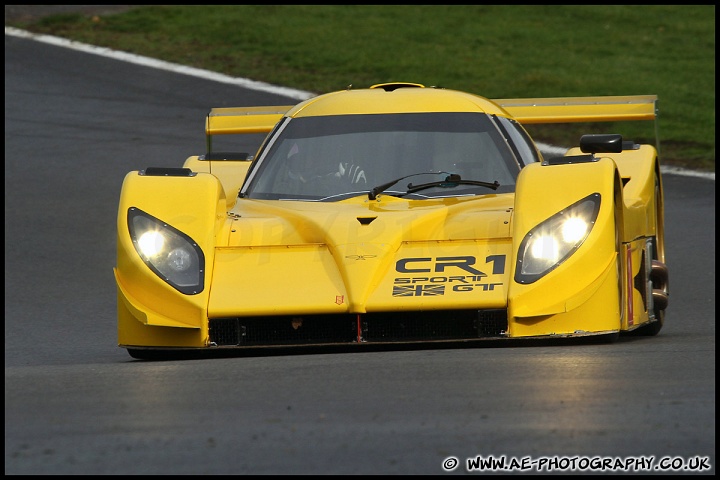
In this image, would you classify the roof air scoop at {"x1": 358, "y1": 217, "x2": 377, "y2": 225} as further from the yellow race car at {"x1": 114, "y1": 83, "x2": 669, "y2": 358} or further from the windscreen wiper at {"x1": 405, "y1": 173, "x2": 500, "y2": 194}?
the windscreen wiper at {"x1": 405, "y1": 173, "x2": 500, "y2": 194}

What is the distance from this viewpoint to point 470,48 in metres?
19.9

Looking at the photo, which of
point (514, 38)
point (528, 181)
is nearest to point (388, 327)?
point (528, 181)

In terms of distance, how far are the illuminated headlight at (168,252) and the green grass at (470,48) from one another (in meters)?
8.77

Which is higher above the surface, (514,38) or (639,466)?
(514,38)

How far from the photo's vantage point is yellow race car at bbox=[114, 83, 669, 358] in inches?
235

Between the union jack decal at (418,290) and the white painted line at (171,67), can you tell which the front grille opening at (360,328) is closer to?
the union jack decal at (418,290)

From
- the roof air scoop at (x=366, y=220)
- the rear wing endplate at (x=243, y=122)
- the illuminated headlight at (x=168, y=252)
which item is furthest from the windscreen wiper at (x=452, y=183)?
the rear wing endplate at (x=243, y=122)

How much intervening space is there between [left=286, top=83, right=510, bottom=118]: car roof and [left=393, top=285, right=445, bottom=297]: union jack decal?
194 centimetres

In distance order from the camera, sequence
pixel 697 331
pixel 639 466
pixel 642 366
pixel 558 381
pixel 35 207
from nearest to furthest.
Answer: pixel 639 466, pixel 558 381, pixel 642 366, pixel 697 331, pixel 35 207

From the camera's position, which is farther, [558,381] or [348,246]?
[348,246]

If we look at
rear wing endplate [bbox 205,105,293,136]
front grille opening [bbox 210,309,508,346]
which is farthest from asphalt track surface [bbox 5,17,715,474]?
rear wing endplate [bbox 205,105,293,136]

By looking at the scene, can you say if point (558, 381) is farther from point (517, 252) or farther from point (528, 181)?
point (528, 181)

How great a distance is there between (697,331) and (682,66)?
450 inches

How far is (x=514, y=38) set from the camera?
67.7ft
